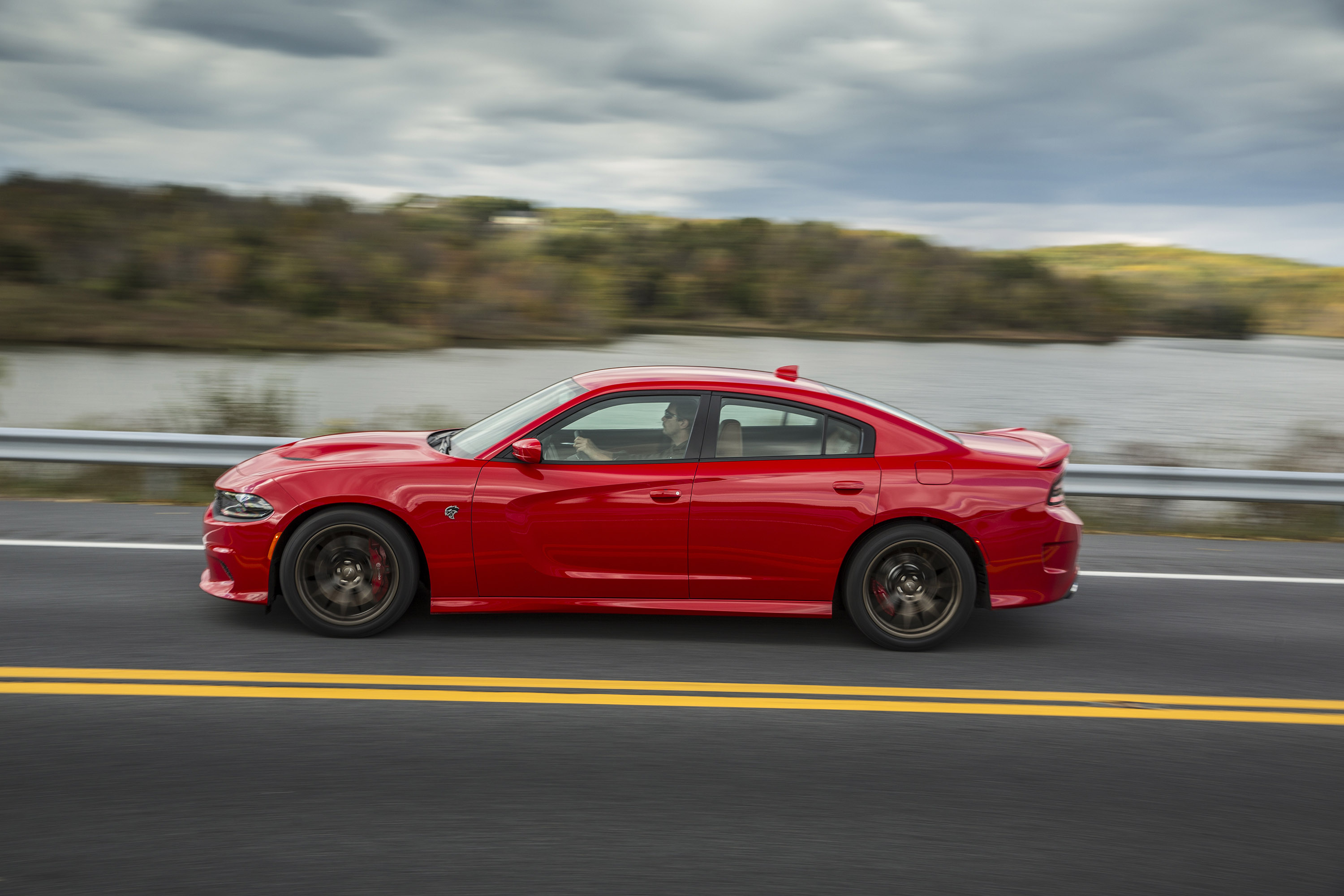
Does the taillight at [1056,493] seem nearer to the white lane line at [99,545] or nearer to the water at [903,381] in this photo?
the water at [903,381]

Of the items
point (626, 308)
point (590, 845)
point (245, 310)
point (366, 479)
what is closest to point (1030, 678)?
point (590, 845)

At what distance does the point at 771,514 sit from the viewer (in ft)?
17.2

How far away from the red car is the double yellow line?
22.5 inches

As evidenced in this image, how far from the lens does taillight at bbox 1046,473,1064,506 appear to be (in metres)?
5.43

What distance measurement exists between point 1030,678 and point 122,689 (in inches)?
164

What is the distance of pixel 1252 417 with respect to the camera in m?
17.8

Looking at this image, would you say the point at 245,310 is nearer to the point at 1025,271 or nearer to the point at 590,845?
the point at 1025,271

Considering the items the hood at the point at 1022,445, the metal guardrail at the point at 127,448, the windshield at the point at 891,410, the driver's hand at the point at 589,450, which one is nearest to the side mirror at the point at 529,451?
the driver's hand at the point at 589,450

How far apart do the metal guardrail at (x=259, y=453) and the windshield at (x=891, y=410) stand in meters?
3.88

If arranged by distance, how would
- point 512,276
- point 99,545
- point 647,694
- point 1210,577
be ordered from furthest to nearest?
point 512,276, point 1210,577, point 99,545, point 647,694

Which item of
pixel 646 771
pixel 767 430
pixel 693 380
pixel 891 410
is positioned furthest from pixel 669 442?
pixel 646 771

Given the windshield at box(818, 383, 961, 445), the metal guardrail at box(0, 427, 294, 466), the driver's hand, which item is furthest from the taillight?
the metal guardrail at box(0, 427, 294, 466)

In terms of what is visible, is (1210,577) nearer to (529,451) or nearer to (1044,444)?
(1044,444)

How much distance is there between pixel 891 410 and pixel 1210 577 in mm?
3309
